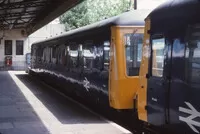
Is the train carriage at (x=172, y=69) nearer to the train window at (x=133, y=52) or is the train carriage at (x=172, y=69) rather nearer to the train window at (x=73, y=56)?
the train window at (x=133, y=52)

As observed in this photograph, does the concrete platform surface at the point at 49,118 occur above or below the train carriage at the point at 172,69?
below

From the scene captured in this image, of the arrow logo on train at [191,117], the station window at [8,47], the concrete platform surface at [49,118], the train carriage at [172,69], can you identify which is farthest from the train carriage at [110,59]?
the station window at [8,47]

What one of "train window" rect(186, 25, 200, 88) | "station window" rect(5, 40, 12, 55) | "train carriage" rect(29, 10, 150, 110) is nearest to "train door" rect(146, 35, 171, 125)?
"train window" rect(186, 25, 200, 88)

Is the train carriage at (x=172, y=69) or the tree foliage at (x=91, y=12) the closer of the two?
the train carriage at (x=172, y=69)

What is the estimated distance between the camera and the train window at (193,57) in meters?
5.82

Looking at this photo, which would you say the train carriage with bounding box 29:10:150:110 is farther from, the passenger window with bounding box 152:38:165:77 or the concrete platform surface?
the passenger window with bounding box 152:38:165:77

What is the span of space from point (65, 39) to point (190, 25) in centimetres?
1052

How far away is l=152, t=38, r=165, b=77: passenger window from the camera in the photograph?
278 inches

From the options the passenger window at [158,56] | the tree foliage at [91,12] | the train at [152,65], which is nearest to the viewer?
the train at [152,65]

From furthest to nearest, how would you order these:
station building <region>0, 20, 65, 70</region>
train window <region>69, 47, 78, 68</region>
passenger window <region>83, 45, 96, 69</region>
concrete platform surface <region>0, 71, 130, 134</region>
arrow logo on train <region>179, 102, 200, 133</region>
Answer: station building <region>0, 20, 65, 70</region>, train window <region>69, 47, 78, 68</region>, passenger window <region>83, 45, 96, 69</region>, concrete platform surface <region>0, 71, 130, 134</region>, arrow logo on train <region>179, 102, 200, 133</region>

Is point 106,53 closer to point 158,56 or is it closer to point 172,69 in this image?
point 158,56

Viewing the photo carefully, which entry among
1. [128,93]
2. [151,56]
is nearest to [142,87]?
[151,56]

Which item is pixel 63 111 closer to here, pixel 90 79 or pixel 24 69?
pixel 90 79

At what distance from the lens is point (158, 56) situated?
7254 mm
